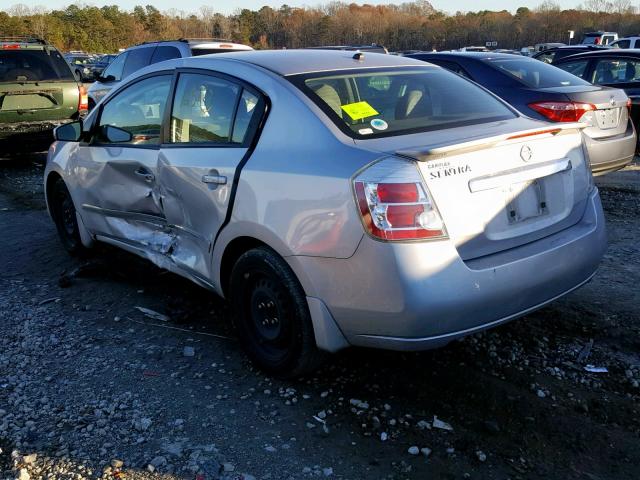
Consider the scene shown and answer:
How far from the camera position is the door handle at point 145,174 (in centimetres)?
415

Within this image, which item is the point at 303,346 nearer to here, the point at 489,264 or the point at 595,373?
the point at 489,264

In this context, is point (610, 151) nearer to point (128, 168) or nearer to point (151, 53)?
point (128, 168)

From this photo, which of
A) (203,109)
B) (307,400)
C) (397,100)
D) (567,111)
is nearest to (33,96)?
(203,109)

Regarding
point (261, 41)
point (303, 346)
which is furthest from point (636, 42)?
point (261, 41)

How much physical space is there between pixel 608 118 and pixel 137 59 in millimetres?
7660

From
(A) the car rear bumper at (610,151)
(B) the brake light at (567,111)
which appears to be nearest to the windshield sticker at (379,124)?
(B) the brake light at (567,111)

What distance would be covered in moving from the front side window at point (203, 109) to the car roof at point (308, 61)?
18 cm

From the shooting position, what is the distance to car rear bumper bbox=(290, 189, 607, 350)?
9.01ft

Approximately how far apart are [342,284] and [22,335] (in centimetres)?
236

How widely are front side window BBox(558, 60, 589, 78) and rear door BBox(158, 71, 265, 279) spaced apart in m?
8.22

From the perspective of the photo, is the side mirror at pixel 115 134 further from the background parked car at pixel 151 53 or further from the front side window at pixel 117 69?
the front side window at pixel 117 69

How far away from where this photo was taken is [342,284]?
114 inches

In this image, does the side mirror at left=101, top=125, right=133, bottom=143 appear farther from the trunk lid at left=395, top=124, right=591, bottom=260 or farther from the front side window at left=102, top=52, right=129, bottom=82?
the front side window at left=102, top=52, right=129, bottom=82

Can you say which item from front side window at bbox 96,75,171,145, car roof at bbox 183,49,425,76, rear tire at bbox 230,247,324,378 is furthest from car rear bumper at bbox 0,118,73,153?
rear tire at bbox 230,247,324,378
